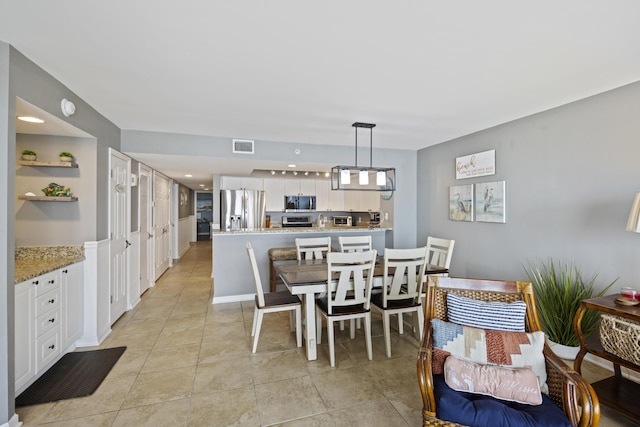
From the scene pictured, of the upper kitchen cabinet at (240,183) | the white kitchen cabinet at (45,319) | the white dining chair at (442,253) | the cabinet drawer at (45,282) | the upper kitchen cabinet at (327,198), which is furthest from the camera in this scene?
the upper kitchen cabinet at (327,198)

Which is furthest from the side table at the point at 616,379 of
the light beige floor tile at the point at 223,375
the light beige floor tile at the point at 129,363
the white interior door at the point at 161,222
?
the white interior door at the point at 161,222

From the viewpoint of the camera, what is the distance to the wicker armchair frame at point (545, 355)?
1377mm

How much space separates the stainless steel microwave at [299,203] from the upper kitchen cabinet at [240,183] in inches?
26.0

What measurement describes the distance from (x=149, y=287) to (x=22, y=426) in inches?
133

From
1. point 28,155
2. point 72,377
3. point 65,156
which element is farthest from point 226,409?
point 28,155

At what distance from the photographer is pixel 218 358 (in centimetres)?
279

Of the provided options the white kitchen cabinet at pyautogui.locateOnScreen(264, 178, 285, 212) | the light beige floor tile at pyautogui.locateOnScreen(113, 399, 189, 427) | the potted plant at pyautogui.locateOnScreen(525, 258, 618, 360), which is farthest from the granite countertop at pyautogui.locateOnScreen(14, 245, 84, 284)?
the potted plant at pyautogui.locateOnScreen(525, 258, 618, 360)

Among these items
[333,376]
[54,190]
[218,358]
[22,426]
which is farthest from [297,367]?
[54,190]

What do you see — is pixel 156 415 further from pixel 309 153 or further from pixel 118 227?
pixel 309 153

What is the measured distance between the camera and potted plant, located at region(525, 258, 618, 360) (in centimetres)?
262

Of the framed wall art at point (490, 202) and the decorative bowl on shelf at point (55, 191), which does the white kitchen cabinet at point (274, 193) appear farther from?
the framed wall art at point (490, 202)

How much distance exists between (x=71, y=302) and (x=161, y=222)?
3500 mm

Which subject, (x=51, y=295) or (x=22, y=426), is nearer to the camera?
(x=22, y=426)

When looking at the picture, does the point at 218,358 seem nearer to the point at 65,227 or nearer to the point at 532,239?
the point at 65,227
